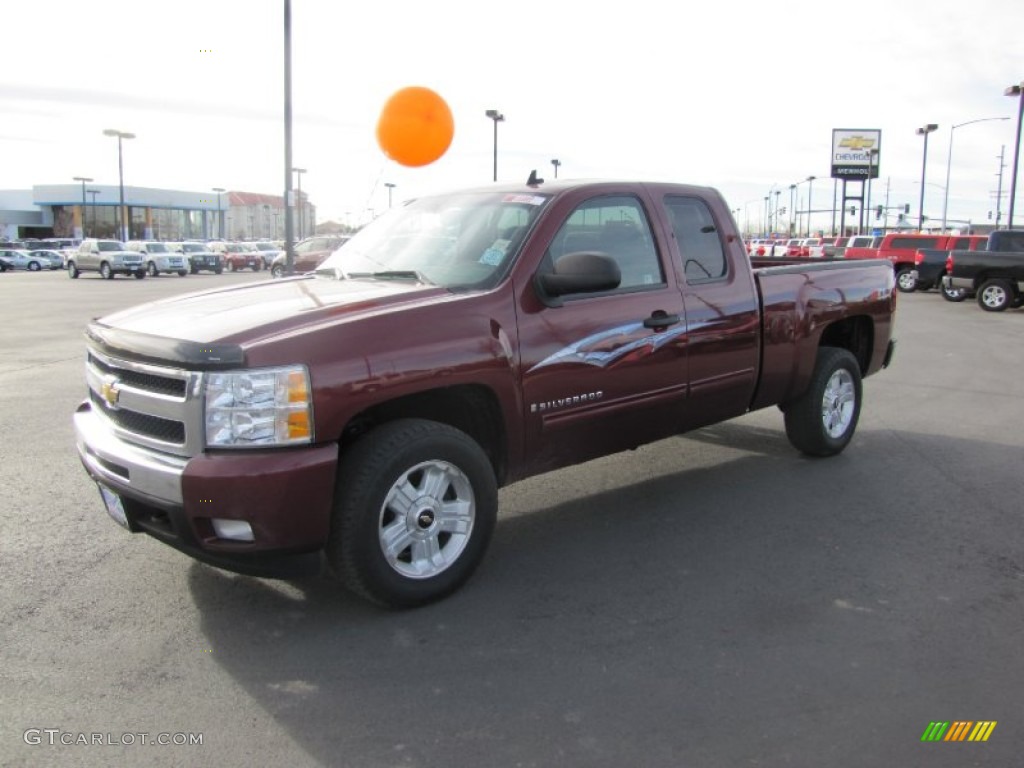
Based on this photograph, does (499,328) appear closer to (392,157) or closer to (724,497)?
(724,497)

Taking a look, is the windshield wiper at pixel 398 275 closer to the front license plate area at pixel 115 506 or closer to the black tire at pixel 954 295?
the front license plate area at pixel 115 506

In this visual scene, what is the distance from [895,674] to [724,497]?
2.25 m

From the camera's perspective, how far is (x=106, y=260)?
127 ft

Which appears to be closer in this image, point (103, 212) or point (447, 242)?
point (447, 242)

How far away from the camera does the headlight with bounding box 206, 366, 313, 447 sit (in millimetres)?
3268

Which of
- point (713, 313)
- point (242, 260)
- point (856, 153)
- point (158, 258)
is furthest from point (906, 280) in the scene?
point (856, 153)

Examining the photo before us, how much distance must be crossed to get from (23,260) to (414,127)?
51.9 m

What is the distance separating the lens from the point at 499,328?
3.96 m

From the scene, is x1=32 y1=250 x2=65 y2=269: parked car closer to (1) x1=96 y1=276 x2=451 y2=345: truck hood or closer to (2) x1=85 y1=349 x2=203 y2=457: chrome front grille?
(1) x1=96 y1=276 x2=451 y2=345: truck hood

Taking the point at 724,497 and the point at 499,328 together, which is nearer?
the point at 499,328

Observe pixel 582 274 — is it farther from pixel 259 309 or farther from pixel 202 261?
pixel 202 261

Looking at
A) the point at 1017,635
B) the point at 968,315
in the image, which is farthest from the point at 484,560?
the point at 968,315

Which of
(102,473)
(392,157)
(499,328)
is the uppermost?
(392,157)

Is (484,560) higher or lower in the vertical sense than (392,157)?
lower
